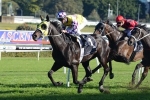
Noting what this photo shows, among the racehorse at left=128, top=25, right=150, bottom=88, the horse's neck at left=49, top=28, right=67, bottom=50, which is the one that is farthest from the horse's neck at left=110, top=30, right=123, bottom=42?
the horse's neck at left=49, top=28, right=67, bottom=50

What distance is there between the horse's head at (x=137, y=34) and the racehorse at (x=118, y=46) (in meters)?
0.64

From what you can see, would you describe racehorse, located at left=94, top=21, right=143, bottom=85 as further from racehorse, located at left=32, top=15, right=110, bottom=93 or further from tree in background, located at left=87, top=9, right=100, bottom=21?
tree in background, located at left=87, top=9, right=100, bottom=21

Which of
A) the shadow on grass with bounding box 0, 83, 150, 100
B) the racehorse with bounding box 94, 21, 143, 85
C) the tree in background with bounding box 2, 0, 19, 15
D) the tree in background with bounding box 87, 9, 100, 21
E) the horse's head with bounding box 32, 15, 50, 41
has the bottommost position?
the tree in background with bounding box 87, 9, 100, 21

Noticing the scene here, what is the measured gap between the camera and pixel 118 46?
11586mm

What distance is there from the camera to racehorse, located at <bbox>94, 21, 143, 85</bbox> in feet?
37.4

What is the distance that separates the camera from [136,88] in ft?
36.7

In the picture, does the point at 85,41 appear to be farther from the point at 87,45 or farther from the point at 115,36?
the point at 115,36

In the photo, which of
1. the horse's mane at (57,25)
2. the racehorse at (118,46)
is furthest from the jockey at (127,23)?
the horse's mane at (57,25)

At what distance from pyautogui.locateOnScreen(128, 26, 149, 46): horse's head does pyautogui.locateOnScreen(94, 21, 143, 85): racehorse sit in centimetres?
64

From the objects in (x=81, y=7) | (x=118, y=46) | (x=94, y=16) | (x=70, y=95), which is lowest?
(x=94, y=16)

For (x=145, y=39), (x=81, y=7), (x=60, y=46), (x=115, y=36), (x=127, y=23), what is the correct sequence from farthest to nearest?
(x=81, y=7) → (x=127, y=23) → (x=115, y=36) → (x=145, y=39) → (x=60, y=46)

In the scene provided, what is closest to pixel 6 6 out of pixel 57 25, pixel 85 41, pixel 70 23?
pixel 70 23

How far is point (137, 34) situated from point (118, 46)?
837 millimetres

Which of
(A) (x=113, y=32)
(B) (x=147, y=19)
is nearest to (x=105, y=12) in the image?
(B) (x=147, y=19)
